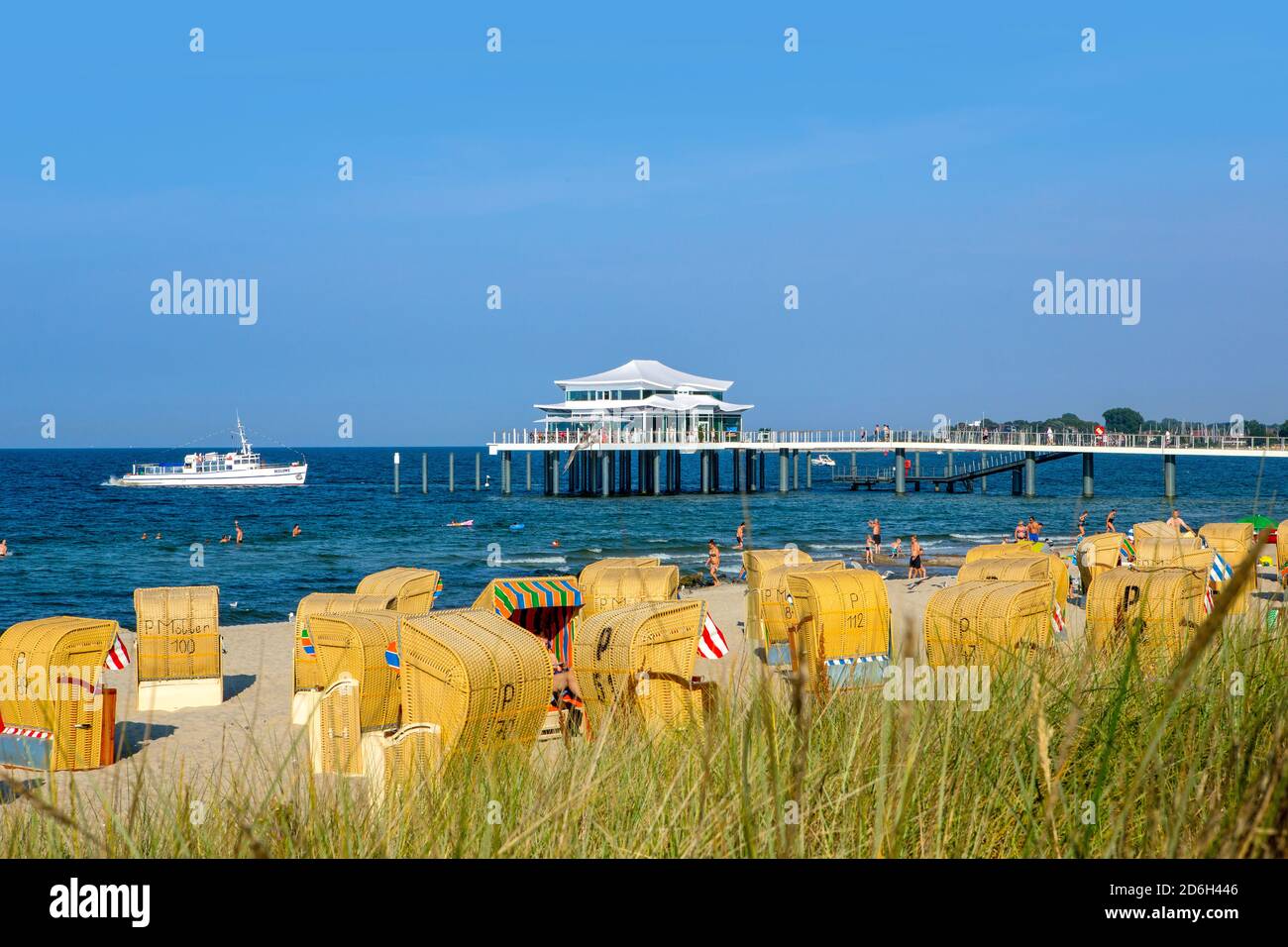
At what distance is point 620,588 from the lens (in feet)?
53.0

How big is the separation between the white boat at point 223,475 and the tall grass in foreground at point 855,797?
90510mm

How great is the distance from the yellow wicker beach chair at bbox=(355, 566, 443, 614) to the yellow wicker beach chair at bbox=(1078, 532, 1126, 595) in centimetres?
→ 1116

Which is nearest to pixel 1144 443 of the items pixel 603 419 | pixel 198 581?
pixel 603 419

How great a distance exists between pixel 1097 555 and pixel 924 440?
171 feet

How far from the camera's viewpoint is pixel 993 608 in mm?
11000

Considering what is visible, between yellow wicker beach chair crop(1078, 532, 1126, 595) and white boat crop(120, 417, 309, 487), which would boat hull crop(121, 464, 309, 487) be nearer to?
white boat crop(120, 417, 309, 487)

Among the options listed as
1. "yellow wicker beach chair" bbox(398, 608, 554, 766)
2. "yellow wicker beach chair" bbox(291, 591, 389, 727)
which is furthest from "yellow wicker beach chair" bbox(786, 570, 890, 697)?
"yellow wicker beach chair" bbox(398, 608, 554, 766)

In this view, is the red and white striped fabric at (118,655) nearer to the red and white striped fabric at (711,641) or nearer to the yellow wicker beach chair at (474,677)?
the yellow wicker beach chair at (474,677)

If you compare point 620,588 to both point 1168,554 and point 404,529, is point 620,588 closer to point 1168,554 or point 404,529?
point 1168,554

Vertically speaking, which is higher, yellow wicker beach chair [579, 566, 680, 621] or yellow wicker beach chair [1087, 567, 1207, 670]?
yellow wicker beach chair [1087, 567, 1207, 670]

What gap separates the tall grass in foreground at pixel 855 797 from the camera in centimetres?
257

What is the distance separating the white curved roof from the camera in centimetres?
7656

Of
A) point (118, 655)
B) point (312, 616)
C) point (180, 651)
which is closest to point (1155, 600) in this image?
point (312, 616)
